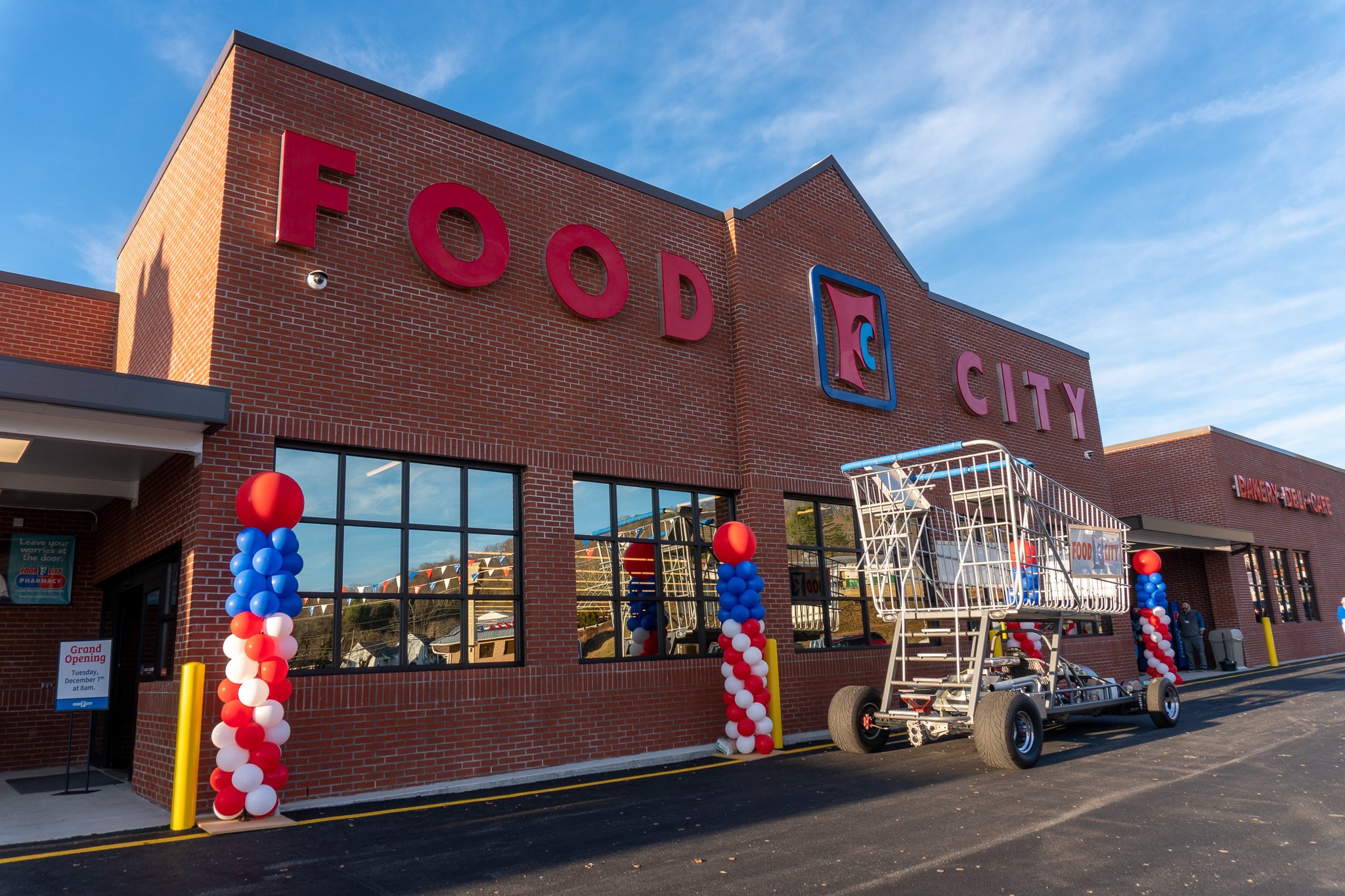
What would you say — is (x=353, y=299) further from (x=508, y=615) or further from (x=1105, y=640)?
(x=1105, y=640)

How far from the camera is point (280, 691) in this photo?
809 cm

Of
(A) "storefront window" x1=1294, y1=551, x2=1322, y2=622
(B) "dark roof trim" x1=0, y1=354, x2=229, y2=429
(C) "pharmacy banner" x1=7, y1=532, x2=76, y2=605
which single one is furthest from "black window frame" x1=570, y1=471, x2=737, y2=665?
(A) "storefront window" x1=1294, y1=551, x2=1322, y2=622

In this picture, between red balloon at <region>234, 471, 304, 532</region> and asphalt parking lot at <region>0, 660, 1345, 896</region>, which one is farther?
red balloon at <region>234, 471, 304, 532</region>

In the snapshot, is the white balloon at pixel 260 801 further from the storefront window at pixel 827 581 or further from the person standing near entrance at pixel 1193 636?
the person standing near entrance at pixel 1193 636

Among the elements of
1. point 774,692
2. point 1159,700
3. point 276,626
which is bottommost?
point 1159,700

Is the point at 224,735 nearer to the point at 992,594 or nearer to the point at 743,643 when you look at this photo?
the point at 743,643

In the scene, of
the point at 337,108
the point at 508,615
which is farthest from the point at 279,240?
the point at 508,615

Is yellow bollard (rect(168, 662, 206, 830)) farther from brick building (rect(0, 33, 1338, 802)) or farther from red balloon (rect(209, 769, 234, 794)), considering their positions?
brick building (rect(0, 33, 1338, 802))

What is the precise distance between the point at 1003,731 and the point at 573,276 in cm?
764

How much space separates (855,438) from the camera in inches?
608

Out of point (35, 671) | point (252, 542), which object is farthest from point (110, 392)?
point (35, 671)

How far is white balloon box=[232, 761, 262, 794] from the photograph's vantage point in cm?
777

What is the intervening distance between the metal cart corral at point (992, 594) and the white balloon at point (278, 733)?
19.9 feet

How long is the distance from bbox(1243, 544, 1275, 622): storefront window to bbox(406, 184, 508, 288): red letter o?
23608 mm
